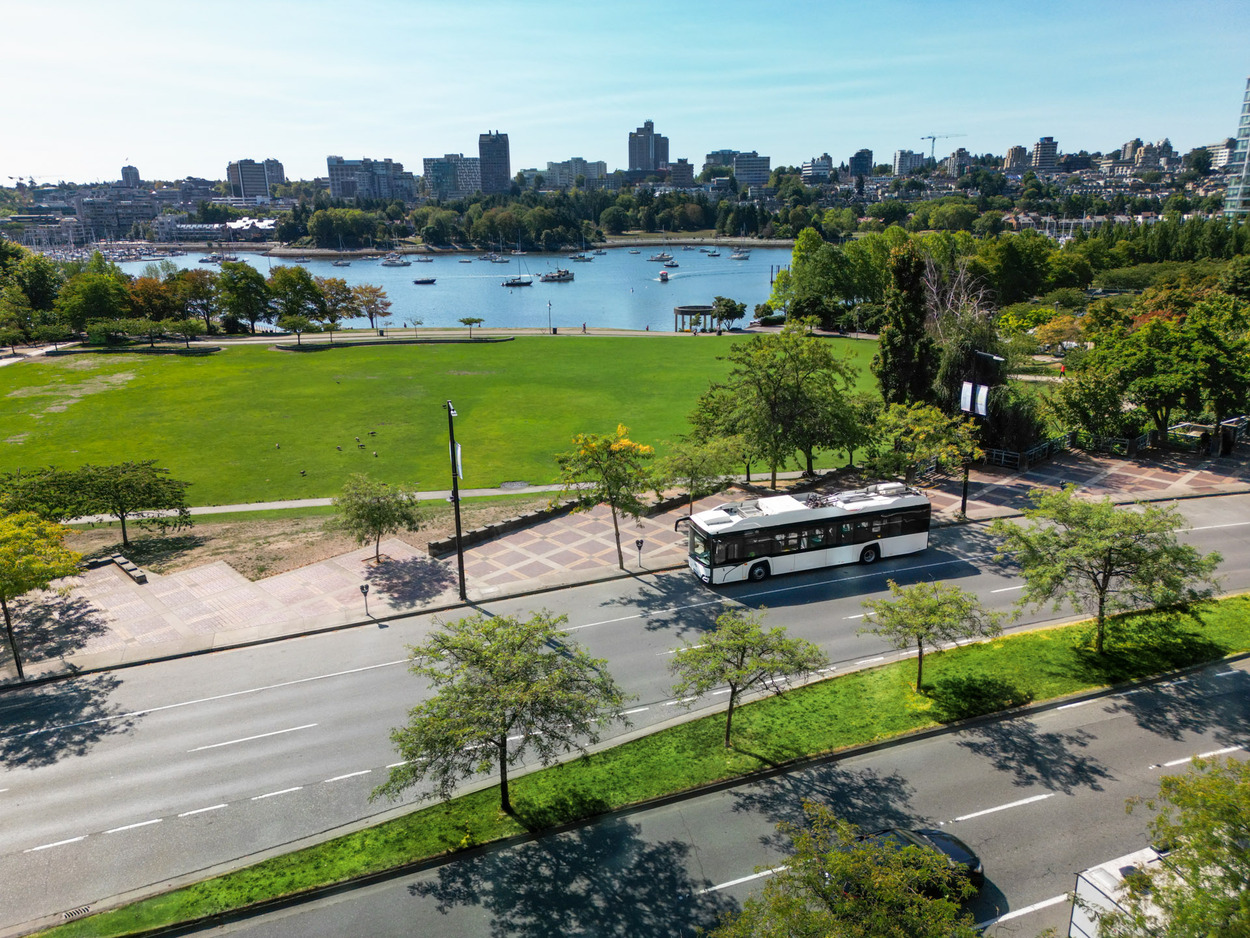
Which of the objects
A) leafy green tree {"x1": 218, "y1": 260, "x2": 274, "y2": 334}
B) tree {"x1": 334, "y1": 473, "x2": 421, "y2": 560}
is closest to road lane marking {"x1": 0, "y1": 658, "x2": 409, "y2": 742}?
tree {"x1": 334, "y1": 473, "x2": 421, "y2": 560}

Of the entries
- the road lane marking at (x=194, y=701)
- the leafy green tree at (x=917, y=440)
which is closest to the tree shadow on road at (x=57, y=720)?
the road lane marking at (x=194, y=701)

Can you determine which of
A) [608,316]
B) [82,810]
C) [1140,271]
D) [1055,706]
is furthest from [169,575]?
[1140,271]

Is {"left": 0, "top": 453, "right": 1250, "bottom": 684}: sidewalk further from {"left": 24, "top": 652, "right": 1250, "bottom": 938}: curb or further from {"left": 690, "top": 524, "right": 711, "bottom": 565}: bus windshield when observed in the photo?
{"left": 24, "top": 652, "right": 1250, "bottom": 938}: curb

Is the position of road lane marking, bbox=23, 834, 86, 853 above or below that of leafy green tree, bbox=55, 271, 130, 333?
below

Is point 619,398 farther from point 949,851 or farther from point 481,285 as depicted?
point 481,285

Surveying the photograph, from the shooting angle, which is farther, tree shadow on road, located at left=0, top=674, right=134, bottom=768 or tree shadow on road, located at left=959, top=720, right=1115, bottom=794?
tree shadow on road, located at left=0, top=674, right=134, bottom=768

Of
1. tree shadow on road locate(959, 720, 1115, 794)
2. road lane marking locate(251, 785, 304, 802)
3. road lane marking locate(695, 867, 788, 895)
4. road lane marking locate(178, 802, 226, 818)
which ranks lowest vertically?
road lane marking locate(178, 802, 226, 818)

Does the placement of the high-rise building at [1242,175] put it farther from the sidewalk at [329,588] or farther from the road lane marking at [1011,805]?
the road lane marking at [1011,805]
